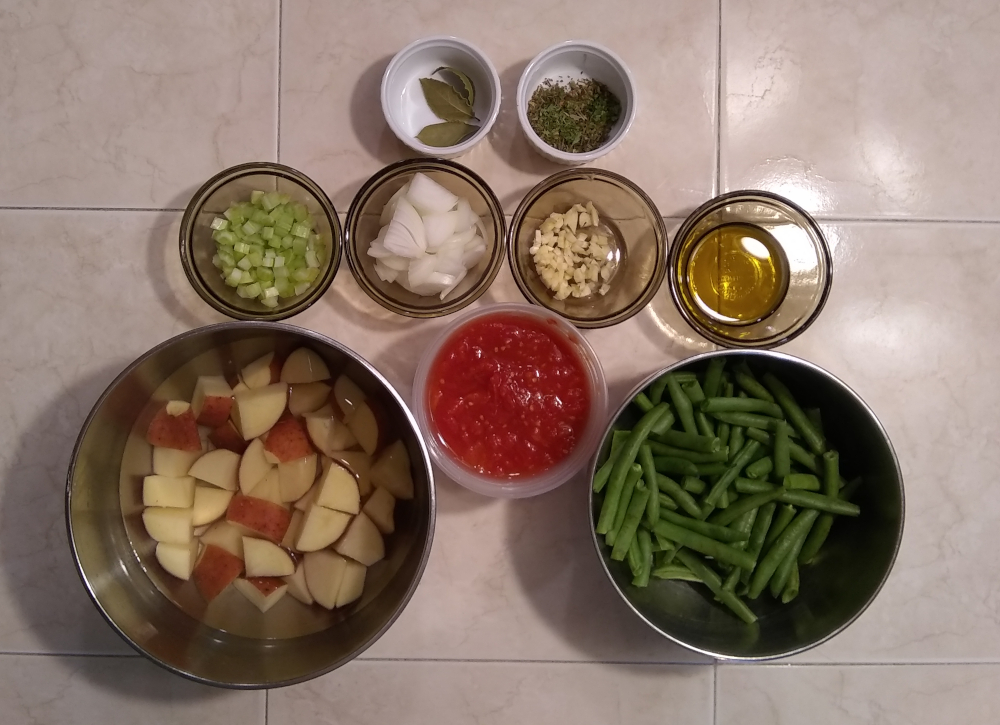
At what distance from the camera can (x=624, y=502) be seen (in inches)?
46.4

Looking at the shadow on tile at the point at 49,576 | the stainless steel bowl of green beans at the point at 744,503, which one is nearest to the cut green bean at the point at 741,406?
the stainless steel bowl of green beans at the point at 744,503

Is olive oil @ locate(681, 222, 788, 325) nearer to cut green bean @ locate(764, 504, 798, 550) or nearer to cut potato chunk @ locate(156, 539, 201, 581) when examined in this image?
cut green bean @ locate(764, 504, 798, 550)

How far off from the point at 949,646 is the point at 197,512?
1.59 m

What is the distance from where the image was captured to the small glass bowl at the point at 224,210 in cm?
129

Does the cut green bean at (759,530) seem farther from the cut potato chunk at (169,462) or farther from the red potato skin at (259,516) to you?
the cut potato chunk at (169,462)

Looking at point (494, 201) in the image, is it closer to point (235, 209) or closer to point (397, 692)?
point (235, 209)

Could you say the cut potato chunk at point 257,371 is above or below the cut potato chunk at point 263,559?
above

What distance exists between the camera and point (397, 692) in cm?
138

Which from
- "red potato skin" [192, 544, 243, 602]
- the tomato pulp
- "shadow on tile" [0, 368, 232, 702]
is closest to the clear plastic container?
the tomato pulp

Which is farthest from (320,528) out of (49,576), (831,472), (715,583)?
(831,472)

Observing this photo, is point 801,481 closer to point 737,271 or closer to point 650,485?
point 650,485

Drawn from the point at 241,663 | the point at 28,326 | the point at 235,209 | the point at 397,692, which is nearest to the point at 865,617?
the point at 397,692

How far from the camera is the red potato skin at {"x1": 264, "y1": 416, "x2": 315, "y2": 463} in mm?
1266

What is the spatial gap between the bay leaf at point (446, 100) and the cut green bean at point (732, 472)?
857 millimetres
